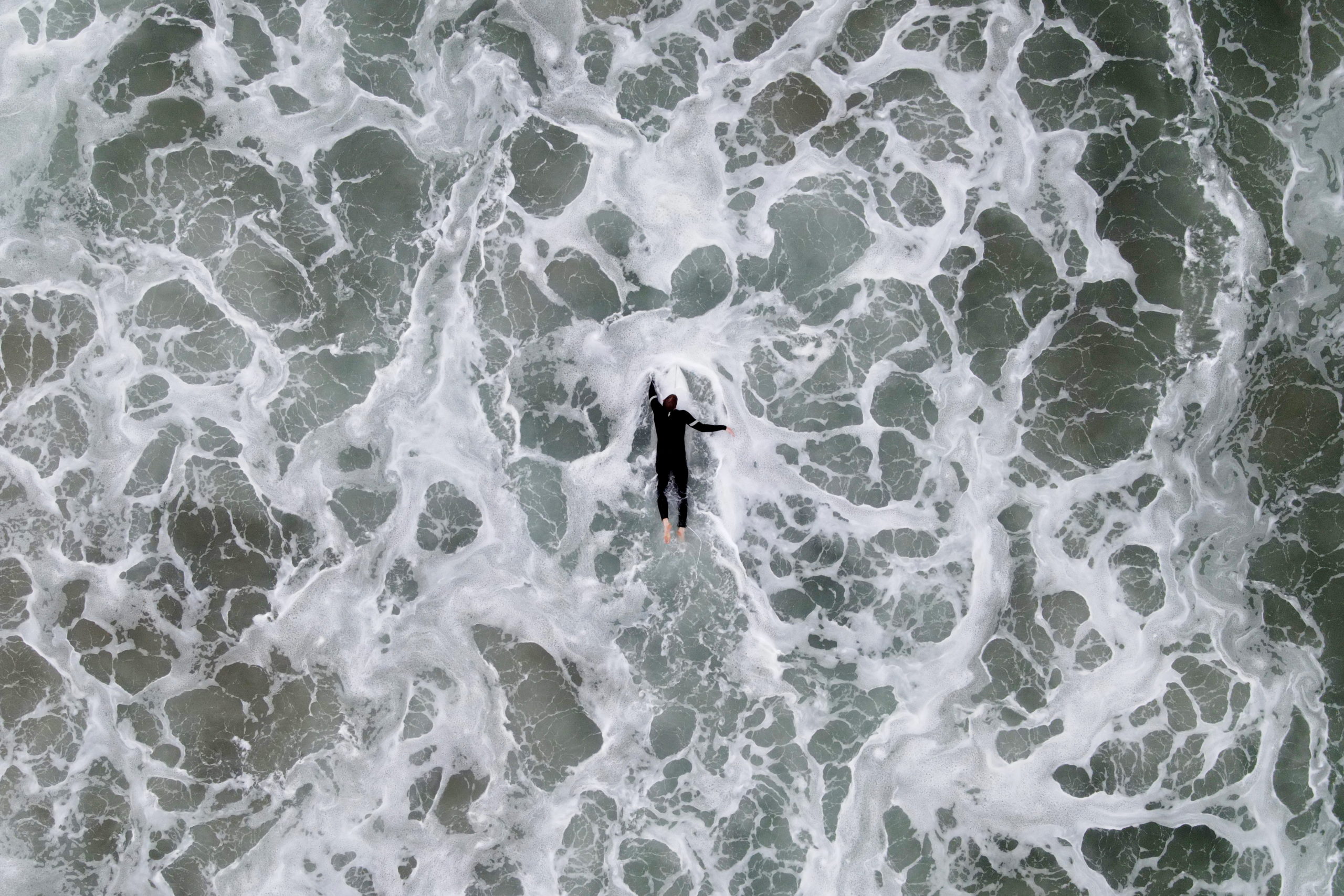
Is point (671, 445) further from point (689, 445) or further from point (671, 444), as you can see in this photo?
point (689, 445)

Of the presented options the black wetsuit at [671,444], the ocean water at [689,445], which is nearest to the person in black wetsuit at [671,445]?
the black wetsuit at [671,444]

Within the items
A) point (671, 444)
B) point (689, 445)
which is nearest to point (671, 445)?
point (671, 444)

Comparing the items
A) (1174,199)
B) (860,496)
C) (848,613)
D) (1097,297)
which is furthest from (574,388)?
(1174,199)

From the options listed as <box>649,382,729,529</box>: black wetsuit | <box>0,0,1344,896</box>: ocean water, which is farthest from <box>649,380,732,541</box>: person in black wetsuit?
<box>0,0,1344,896</box>: ocean water

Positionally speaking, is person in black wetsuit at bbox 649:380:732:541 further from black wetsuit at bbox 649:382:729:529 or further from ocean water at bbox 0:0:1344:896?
ocean water at bbox 0:0:1344:896

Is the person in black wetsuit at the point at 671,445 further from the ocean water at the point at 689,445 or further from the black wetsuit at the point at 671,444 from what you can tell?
the ocean water at the point at 689,445

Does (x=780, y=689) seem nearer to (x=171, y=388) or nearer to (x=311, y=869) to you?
(x=311, y=869)
